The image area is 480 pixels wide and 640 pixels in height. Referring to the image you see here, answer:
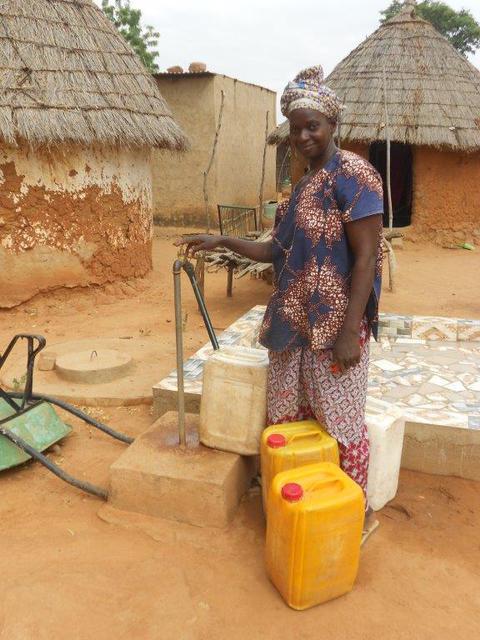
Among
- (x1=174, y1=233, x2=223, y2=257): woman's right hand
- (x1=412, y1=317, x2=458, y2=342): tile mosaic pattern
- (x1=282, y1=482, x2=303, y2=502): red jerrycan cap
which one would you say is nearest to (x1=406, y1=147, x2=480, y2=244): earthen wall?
(x1=412, y1=317, x2=458, y2=342): tile mosaic pattern

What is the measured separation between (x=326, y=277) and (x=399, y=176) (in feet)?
37.1

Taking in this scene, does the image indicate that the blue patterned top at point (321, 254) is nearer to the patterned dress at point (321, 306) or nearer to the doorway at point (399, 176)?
the patterned dress at point (321, 306)

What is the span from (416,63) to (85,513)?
33.8 ft

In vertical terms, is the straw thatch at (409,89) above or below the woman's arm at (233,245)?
above

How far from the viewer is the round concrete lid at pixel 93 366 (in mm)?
4273

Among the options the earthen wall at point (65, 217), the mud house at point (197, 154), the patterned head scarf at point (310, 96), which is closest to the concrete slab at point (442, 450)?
the patterned head scarf at point (310, 96)

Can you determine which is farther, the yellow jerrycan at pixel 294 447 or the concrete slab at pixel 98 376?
the concrete slab at pixel 98 376

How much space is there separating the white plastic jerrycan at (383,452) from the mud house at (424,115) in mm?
7807

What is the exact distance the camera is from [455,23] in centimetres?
2116

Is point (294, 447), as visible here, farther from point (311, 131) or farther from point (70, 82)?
point (70, 82)

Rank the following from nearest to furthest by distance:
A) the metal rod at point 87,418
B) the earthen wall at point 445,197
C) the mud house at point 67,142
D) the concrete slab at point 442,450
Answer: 1. the concrete slab at point 442,450
2. the metal rod at point 87,418
3. the mud house at point 67,142
4. the earthen wall at point 445,197

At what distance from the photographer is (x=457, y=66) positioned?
35.2 feet

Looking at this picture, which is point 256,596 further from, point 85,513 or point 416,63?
point 416,63

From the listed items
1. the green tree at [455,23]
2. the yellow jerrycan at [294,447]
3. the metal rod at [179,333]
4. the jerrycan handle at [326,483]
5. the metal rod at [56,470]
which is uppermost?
the green tree at [455,23]
